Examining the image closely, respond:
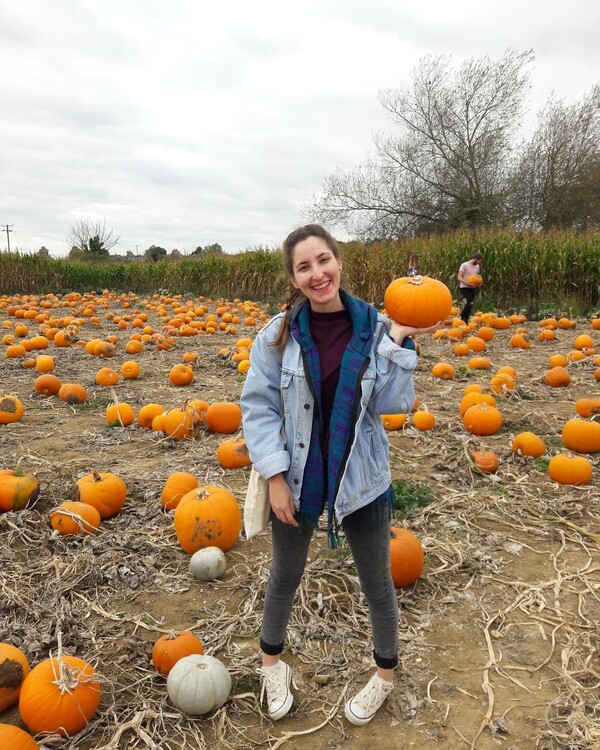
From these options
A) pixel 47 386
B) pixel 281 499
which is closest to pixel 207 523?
pixel 281 499

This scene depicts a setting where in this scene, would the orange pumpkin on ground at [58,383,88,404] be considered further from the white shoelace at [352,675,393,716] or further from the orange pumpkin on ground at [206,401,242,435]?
the white shoelace at [352,675,393,716]

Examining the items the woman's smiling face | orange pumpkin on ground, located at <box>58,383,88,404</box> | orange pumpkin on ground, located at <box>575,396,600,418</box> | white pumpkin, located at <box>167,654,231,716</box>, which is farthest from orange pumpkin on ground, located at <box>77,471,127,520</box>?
orange pumpkin on ground, located at <box>575,396,600,418</box>

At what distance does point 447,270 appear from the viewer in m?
17.4

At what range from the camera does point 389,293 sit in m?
2.71

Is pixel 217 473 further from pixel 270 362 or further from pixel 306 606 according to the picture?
pixel 270 362

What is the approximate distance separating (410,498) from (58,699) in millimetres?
2715

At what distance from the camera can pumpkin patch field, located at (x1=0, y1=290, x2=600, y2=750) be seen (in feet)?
7.86

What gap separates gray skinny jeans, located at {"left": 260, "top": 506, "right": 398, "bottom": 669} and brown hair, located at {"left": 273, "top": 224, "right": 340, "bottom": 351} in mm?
777

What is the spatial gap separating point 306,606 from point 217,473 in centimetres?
195

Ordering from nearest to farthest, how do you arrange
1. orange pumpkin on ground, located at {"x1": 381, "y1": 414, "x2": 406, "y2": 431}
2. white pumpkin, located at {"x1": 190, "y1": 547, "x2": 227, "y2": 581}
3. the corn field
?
1. white pumpkin, located at {"x1": 190, "y1": 547, "x2": 227, "y2": 581}
2. orange pumpkin on ground, located at {"x1": 381, "y1": 414, "x2": 406, "y2": 431}
3. the corn field

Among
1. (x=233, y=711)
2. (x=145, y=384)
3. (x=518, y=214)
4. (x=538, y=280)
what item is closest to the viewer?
(x=233, y=711)

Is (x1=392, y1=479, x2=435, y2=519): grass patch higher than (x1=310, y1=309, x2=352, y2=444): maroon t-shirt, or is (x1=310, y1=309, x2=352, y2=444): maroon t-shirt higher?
(x1=310, y1=309, x2=352, y2=444): maroon t-shirt

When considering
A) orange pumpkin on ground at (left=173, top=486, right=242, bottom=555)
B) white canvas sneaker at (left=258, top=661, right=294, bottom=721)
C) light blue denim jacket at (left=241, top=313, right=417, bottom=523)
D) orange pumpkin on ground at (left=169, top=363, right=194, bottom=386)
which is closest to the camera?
light blue denim jacket at (left=241, top=313, right=417, bottom=523)

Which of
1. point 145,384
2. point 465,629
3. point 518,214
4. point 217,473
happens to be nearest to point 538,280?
point 145,384
